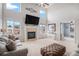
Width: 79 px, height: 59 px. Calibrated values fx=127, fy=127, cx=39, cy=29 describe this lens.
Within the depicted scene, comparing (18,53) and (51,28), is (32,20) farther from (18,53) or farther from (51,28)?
(18,53)

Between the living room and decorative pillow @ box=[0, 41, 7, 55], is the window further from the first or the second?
decorative pillow @ box=[0, 41, 7, 55]

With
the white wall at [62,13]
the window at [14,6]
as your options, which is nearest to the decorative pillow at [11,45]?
the window at [14,6]

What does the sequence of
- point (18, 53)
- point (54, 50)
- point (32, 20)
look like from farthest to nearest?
point (32, 20)
point (54, 50)
point (18, 53)

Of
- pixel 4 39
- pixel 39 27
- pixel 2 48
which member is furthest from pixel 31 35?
pixel 2 48

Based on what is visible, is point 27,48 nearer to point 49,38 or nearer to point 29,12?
point 49,38

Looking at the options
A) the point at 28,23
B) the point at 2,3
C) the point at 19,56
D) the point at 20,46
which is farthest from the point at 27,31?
the point at 2,3

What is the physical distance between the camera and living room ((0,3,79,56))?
300 cm

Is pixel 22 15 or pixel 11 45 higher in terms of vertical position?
pixel 22 15

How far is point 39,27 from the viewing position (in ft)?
10.6

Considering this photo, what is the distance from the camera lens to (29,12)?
3143 millimetres

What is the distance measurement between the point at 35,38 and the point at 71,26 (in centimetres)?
93

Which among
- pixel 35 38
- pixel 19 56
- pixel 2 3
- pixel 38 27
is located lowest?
pixel 19 56

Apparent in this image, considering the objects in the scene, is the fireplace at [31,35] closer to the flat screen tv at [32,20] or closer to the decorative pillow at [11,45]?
the flat screen tv at [32,20]

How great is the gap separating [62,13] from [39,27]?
26.4 inches
